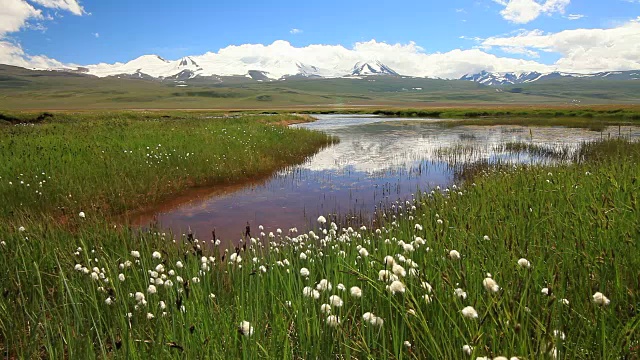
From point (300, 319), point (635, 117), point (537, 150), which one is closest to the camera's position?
point (300, 319)

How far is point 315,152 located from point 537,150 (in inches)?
558

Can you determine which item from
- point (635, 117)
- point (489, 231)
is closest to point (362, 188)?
point (489, 231)

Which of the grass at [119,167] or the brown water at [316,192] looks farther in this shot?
the brown water at [316,192]

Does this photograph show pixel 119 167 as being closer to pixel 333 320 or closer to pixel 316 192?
pixel 316 192

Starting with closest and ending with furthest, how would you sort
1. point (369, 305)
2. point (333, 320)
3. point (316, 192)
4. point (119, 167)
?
point (333, 320), point (369, 305), point (119, 167), point (316, 192)

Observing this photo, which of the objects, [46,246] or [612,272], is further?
[46,246]

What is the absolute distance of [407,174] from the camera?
19.2m

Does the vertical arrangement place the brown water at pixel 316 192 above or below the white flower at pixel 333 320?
below

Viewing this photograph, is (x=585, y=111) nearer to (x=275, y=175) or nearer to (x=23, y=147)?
(x=275, y=175)

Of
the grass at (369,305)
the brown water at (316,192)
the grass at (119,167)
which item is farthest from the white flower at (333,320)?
the grass at (119,167)

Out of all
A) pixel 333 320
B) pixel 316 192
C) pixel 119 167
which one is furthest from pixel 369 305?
pixel 119 167

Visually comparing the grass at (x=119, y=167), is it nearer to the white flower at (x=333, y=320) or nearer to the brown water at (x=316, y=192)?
the brown water at (x=316, y=192)

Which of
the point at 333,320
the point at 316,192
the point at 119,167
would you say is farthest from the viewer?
the point at 316,192

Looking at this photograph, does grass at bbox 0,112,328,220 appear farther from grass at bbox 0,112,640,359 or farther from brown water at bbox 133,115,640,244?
grass at bbox 0,112,640,359
